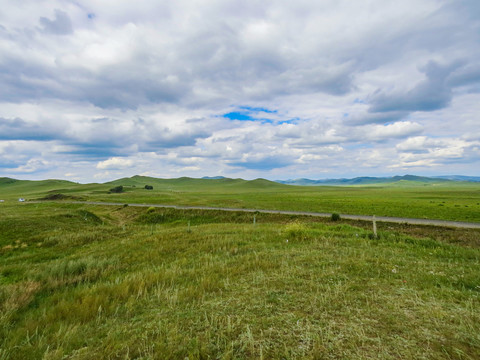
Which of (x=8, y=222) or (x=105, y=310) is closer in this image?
(x=105, y=310)

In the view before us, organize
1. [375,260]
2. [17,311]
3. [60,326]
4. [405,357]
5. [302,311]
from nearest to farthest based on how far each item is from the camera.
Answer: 1. [405,357]
2. [60,326]
3. [302,311]
4. [17,311]
5. [375,260]

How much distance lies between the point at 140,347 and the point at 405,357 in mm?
4728

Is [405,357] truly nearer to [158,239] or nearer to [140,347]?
[140,347]

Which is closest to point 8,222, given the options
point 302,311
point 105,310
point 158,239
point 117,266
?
point 158,239

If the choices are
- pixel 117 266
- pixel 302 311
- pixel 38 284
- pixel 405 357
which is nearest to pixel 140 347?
pixel 302 311

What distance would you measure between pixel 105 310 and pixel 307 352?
5.32 meters

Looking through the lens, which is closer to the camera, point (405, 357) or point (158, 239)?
point (405, 357)

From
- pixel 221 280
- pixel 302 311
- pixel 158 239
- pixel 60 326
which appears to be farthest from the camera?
pixel 158 239

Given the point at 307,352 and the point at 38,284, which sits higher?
the point at 307,352

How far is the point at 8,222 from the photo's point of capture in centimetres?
2820

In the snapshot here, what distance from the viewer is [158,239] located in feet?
65.1

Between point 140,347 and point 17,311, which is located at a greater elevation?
point 140,347

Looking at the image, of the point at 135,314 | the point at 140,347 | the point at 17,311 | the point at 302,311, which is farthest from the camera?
the point at 17,311

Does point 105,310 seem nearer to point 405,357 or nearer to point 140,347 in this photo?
point 140,347
